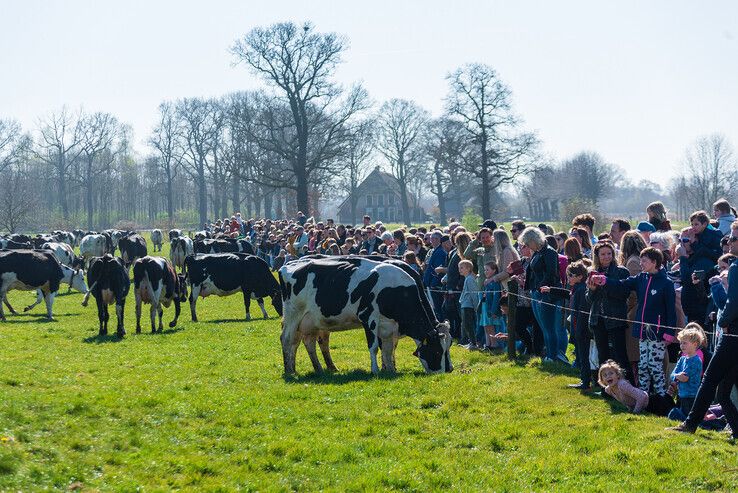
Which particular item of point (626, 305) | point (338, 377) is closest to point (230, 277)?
point (338, 377)

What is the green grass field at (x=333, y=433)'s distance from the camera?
324 inches

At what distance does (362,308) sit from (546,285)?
294cm

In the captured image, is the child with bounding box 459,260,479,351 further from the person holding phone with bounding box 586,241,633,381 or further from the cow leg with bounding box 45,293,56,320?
the cow leg with bounding box 45,293,56,320

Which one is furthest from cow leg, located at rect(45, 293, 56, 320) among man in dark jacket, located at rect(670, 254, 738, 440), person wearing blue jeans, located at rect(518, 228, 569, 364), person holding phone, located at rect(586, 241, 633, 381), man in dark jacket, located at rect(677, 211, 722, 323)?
man in dark jacket, located at rect(670, 254, 738, 440)

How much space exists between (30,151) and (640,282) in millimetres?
95062

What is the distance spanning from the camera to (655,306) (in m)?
10.5

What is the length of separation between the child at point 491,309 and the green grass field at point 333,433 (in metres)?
0.60

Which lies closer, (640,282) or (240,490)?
(240,490)

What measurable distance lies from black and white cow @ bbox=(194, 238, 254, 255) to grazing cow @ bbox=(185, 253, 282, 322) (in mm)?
12132

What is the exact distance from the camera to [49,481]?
26.6ft

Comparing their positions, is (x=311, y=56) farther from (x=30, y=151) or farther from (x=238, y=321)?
(x=30, y=151)

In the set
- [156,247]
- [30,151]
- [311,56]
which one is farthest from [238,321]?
[30,151]

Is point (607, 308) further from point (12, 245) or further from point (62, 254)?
point (12, 245)

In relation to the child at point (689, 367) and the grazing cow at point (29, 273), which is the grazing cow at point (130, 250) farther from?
the child at point (689, 367)
